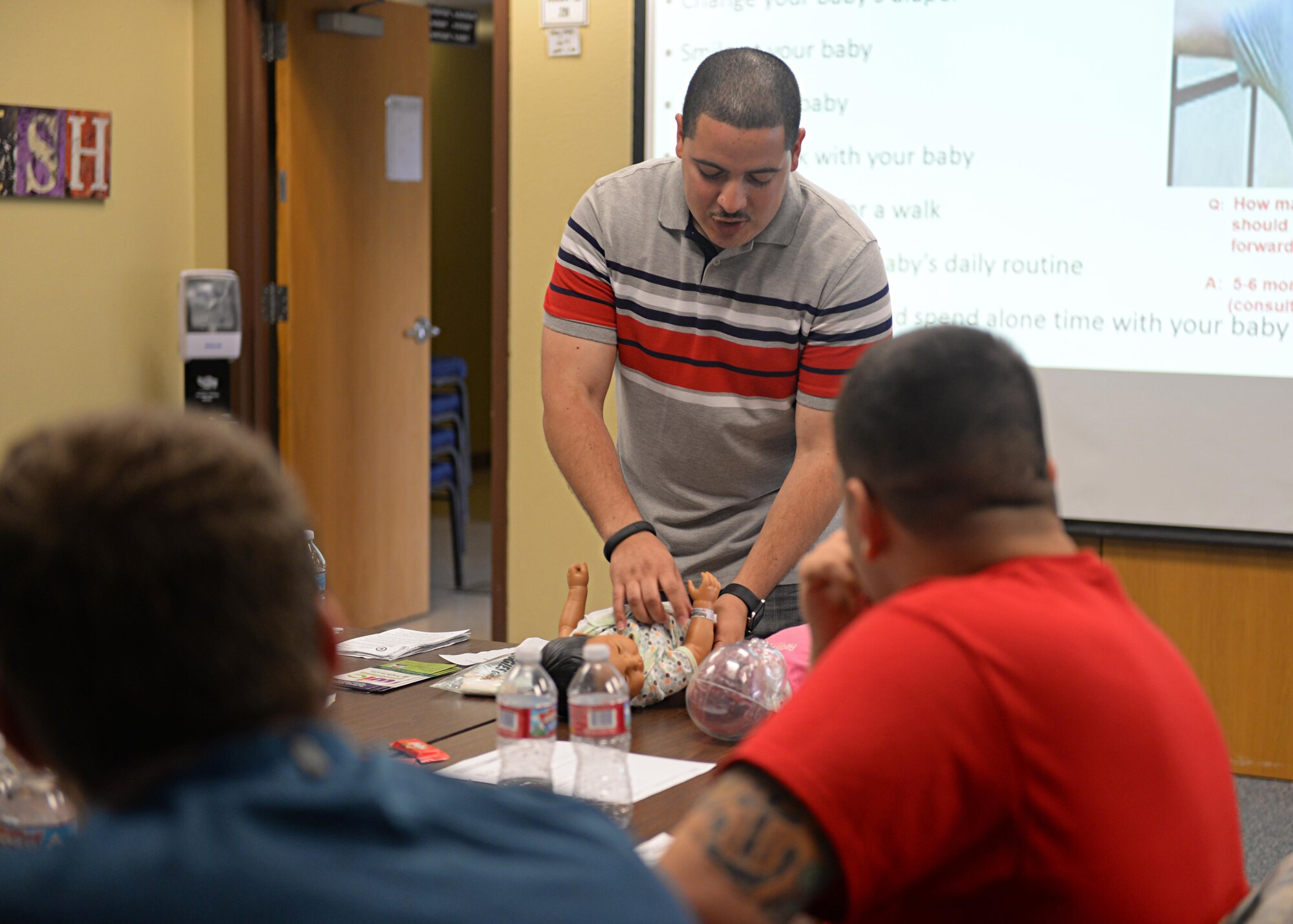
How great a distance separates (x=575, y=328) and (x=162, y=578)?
1795mm

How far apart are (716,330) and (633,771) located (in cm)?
92

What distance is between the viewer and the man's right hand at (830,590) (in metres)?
1.38

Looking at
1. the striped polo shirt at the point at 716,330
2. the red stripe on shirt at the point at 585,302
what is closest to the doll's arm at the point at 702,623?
the striped polo shirt at the point at 716,330

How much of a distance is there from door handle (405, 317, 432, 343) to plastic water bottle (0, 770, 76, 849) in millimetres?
3940

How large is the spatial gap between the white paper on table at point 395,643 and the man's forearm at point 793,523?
1.86 feet

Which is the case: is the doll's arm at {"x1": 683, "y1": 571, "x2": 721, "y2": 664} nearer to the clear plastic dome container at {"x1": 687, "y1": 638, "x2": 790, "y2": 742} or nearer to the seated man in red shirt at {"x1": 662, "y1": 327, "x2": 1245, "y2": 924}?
the clear plastic dome container at {"x1": 687, "y1": 638, "x2": 790, "y2": 742}

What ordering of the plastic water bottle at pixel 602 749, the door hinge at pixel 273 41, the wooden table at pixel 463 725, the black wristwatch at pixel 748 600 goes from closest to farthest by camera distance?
1. the plastic water bottle at pixel 602 749
2. the wooden table at pixel 463 725
3. the black wristwatch at pixel 748 600
4. the door hinge at pixel 273 41

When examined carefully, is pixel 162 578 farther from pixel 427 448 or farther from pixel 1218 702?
pixel 427 448

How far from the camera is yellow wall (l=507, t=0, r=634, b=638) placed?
4109 mm

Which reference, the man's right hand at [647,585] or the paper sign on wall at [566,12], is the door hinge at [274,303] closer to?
the paper sign on wall at [566,12]

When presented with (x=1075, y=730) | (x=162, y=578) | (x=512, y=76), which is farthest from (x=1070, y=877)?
(x=512, y=76)

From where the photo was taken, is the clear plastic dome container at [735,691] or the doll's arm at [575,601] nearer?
the clear plastic dome container at [735,691]

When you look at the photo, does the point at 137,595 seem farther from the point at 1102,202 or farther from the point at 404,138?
the point at 404,138

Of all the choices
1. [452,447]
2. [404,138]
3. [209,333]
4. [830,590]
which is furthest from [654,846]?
[452,447]
